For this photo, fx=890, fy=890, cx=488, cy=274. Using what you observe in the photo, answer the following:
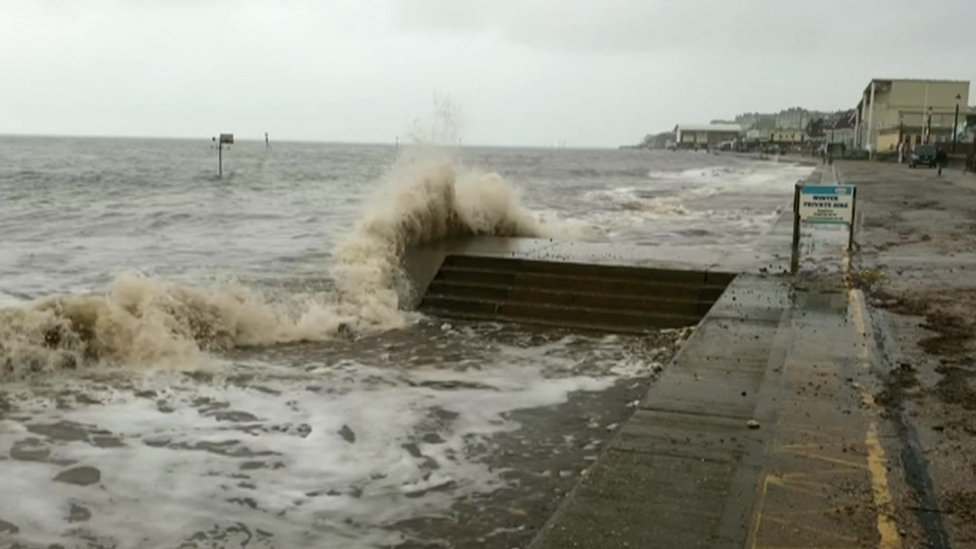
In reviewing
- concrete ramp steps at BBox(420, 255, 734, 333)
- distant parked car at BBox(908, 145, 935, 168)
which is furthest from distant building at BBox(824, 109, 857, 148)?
concrete ramp steps at BBox(420, 255, 734, 333)

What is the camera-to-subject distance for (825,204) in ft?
40.0

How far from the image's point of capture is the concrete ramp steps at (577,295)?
1066 cm

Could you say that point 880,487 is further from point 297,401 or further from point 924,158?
point 924,158

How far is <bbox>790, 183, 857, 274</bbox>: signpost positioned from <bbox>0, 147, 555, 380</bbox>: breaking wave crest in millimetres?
5509

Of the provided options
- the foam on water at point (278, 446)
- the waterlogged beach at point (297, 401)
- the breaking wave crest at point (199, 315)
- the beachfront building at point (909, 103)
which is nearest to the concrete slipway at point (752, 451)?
the waterlogged beach at point (297, 401)

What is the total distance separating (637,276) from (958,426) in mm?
6259

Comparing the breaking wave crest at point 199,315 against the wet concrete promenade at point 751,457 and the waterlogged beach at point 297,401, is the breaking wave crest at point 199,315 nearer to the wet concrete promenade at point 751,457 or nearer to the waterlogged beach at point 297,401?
the waterlogged beach at point 297,401

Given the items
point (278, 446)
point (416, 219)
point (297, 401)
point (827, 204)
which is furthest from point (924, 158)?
point (278, 446)

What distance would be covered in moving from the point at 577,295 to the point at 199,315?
453cm

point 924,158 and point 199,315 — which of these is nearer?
point 199,315

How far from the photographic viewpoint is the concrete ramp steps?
10.7 m

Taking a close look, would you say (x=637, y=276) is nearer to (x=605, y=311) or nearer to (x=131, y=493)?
(x=605, y=311)

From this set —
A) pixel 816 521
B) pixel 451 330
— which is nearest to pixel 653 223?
pixel 451 330

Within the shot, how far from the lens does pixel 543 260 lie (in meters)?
11.9
